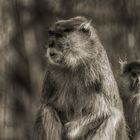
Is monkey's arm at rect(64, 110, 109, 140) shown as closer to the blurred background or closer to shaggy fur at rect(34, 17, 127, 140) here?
shaggy fur at rect(34, 17, 127, 140)

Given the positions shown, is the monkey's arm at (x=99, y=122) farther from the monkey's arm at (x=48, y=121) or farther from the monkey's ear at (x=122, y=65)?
the monkey's ear at (x=122, y=65)

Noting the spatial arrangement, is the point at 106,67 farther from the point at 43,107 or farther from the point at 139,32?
the point at 139,32

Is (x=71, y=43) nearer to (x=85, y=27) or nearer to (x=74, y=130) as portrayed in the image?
(x=85, y=27)

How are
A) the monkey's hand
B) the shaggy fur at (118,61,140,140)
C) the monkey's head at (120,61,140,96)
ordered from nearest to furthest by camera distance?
the monkey's hand < the shaggy fur at (118,61,140,140) < the monkey's head at (120,61,140,96)

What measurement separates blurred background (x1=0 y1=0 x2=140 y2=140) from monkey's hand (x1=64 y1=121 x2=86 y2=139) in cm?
122

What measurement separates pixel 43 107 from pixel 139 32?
2127 mm

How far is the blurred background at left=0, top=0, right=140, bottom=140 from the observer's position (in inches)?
443

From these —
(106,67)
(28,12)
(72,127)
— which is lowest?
(72,127)

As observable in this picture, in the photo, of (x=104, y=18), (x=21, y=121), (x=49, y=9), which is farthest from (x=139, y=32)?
(x=21, y=121)

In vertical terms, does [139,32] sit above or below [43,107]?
above

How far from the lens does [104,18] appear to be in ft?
38.1

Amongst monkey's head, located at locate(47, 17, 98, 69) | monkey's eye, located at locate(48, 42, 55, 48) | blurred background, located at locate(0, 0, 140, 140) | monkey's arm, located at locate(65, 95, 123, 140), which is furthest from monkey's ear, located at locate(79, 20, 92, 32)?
Result: blurred background, located at locate(0, 0, 140, 140)

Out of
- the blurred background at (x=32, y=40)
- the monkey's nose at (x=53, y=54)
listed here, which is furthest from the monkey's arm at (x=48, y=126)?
the blurred background at (x=32, y=40)

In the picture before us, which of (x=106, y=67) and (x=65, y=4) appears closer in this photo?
(x=106, y=67)
